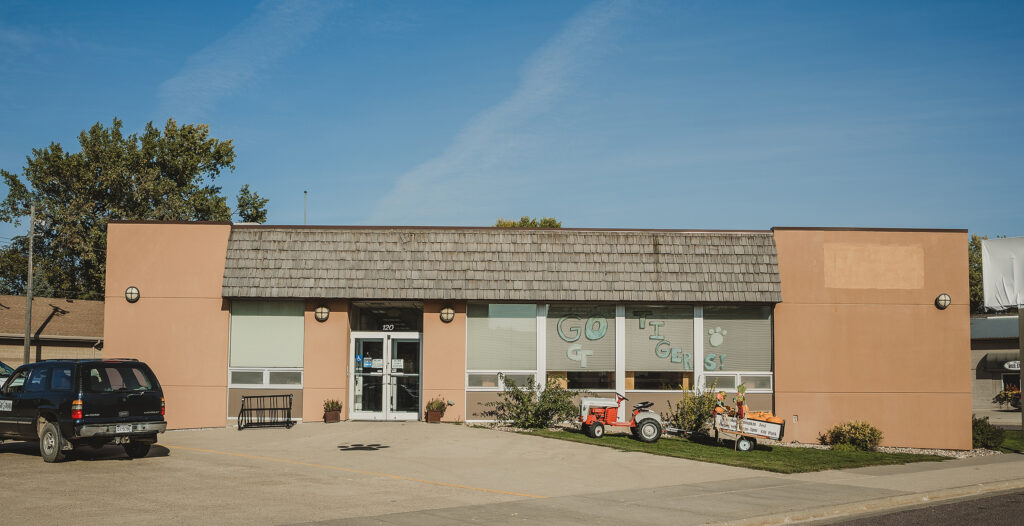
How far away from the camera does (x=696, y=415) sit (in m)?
19.1

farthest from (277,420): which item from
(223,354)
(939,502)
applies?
(939,502)

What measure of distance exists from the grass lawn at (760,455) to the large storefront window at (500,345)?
182cm

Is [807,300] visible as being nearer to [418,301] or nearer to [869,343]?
[869,343]

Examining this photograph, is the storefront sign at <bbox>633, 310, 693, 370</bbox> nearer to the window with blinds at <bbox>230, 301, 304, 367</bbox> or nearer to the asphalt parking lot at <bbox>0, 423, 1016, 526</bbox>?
the asphalt parking lot at <bbox>0, 423, 1016, 526</bbox>

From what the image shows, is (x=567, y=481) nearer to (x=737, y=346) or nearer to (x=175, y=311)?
(x=737, y=346)

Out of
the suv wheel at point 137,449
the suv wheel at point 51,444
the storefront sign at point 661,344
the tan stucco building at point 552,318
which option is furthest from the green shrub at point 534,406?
the suv wheel at point 51,444

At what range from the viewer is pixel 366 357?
20.5m

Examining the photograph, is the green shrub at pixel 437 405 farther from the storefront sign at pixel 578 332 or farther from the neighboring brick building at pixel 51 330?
the neighboring brick building at pixel 51 330

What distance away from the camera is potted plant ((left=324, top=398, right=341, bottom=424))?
1955 centimetres

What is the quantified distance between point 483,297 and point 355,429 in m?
4.33

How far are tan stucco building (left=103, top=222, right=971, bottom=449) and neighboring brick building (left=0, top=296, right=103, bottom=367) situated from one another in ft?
48.8

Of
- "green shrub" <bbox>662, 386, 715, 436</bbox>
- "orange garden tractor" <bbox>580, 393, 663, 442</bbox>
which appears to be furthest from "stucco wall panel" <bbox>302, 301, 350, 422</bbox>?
"green shrub" <bbox>662, 386, 715, 436</bbox>

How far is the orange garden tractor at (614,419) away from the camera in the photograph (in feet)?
58.6

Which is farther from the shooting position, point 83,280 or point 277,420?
point 83,280
